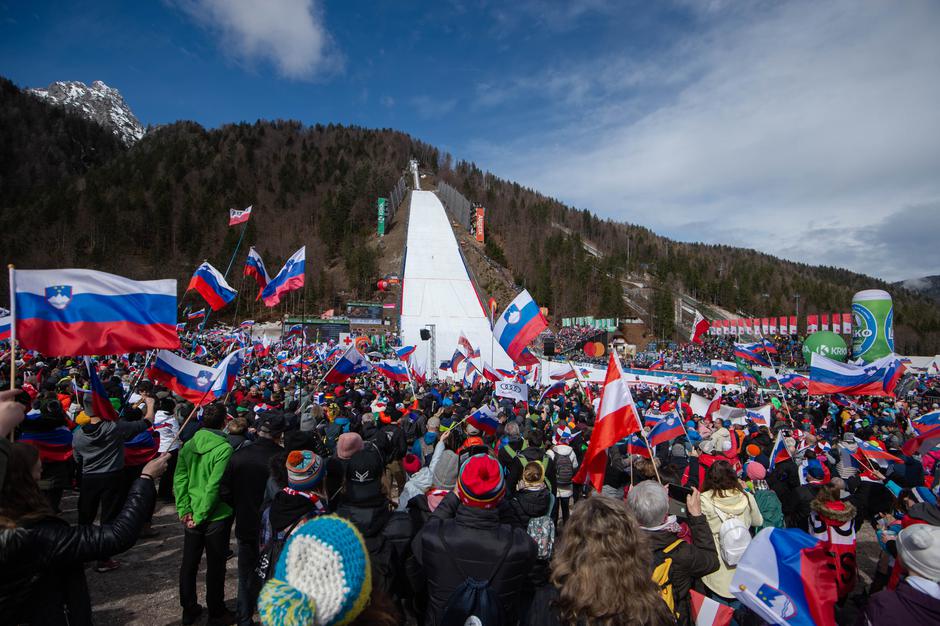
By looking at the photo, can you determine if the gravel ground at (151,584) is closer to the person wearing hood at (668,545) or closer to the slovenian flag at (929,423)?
the slovenian flag at (929,423)

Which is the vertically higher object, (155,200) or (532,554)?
(155,200)

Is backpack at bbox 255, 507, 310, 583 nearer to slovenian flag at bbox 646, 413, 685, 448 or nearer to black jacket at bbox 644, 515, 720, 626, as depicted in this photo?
black jacket at bbox 644, 515, 720, 626

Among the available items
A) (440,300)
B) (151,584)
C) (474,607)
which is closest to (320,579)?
(474,607)

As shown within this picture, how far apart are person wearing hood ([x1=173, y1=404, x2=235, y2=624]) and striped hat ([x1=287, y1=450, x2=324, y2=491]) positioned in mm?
1159

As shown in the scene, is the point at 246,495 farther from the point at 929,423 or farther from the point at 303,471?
the point at 929,423

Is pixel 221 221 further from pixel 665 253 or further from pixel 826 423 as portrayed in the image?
pixel 665 253

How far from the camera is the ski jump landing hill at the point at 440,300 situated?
33.8m

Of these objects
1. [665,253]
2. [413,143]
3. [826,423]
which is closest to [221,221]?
[413,143]

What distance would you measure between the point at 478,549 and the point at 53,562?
1814 mm

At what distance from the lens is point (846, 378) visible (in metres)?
8.18

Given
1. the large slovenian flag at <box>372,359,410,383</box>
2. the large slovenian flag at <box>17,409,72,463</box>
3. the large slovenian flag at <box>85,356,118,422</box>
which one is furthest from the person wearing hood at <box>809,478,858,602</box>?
the large slovenian flag at <box>372,359,410,383</box>

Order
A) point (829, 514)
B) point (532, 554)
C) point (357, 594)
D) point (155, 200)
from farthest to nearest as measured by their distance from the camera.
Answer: point (155, 200) → point (829, 514) → point (532, 554) → point (357, 594)

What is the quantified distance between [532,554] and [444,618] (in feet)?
1.87

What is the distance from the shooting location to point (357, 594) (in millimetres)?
1378
